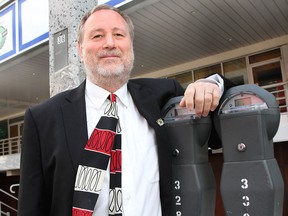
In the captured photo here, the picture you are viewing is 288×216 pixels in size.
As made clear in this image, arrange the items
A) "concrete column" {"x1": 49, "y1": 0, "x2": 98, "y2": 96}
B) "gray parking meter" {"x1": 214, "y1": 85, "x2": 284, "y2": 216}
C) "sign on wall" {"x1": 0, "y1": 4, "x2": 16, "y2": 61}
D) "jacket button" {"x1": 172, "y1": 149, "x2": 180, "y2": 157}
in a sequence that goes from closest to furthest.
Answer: "gray parking meter" {"x1": 214, "y1": 85, "x2": 284, "y2": 216} → "jacket button" {"x1": 172, "y1": 149, "x2": 180, "y2": 157} → "concrete column" {"x1": 49, "y1": 0, "x2": 98, "y2": 96} → "sign on wall" {"x1": 0, "y1": 4, "x2": 16, "y2": 61}

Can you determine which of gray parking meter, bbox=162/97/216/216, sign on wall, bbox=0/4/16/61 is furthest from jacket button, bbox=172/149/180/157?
sign on wall, bbox=0/4/16/61

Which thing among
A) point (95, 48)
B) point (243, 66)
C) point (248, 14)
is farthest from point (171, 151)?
point (243, 66)

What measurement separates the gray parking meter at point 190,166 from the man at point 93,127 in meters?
0.04

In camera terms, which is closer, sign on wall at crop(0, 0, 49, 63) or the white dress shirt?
the white dress shirt

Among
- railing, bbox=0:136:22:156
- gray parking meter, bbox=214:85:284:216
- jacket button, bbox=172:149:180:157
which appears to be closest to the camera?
gray parking meter, bbox=214:85:284:216

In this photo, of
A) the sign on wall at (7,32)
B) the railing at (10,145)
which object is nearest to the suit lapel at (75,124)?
the sign on wall at (7,32)

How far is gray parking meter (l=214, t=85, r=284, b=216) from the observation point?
3.94ft

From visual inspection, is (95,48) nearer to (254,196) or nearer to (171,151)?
(171,151)

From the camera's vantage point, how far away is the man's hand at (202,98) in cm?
126

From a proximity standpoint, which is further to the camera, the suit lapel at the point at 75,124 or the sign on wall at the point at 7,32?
the sign on wall at the point at 7,32

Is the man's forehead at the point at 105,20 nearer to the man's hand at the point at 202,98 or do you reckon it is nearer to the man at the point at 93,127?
the man at the point at 93,127

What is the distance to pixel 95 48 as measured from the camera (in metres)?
1.44

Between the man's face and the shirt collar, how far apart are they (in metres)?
0.05

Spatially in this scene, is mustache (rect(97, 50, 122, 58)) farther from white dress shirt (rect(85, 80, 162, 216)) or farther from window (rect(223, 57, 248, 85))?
window (rect(223, 57, 248, 85))
